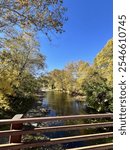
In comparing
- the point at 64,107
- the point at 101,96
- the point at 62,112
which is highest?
the point at 101,96

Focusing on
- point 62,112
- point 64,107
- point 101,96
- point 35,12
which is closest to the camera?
point 35,12

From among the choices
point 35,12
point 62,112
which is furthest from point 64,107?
point 35,12

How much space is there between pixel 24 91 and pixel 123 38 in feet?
77.6

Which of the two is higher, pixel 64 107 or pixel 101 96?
pixel 101 96

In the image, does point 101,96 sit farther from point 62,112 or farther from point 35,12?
point 35,12

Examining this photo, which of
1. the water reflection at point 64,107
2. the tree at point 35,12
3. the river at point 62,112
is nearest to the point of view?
the tree at point 35,12

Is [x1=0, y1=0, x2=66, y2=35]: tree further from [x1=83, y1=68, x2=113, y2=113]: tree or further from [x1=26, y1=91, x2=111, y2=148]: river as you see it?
[x1=83, y1=68, x2=113, y2=113]: tree

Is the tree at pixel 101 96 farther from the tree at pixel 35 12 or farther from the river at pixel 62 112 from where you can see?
the tree at pixel 35 12

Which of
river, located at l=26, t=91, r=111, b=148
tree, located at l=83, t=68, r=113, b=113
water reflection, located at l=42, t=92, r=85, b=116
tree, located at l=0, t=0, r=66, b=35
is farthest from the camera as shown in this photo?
water reflection, located at l=42, t=92, r=85, b=116

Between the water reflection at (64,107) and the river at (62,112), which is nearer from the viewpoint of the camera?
the river at (62,112)

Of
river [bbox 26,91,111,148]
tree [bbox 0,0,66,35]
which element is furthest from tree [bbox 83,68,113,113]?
tree [bbox 0,0,66,35]

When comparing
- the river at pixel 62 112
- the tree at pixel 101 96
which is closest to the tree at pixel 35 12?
the river at pixel 62 112

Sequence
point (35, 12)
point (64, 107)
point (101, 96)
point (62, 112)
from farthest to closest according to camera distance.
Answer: point (64, 107) → point (62, 112) → point (101, 96) → point (35, 12)

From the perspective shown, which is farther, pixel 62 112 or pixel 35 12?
pixel 62 112
